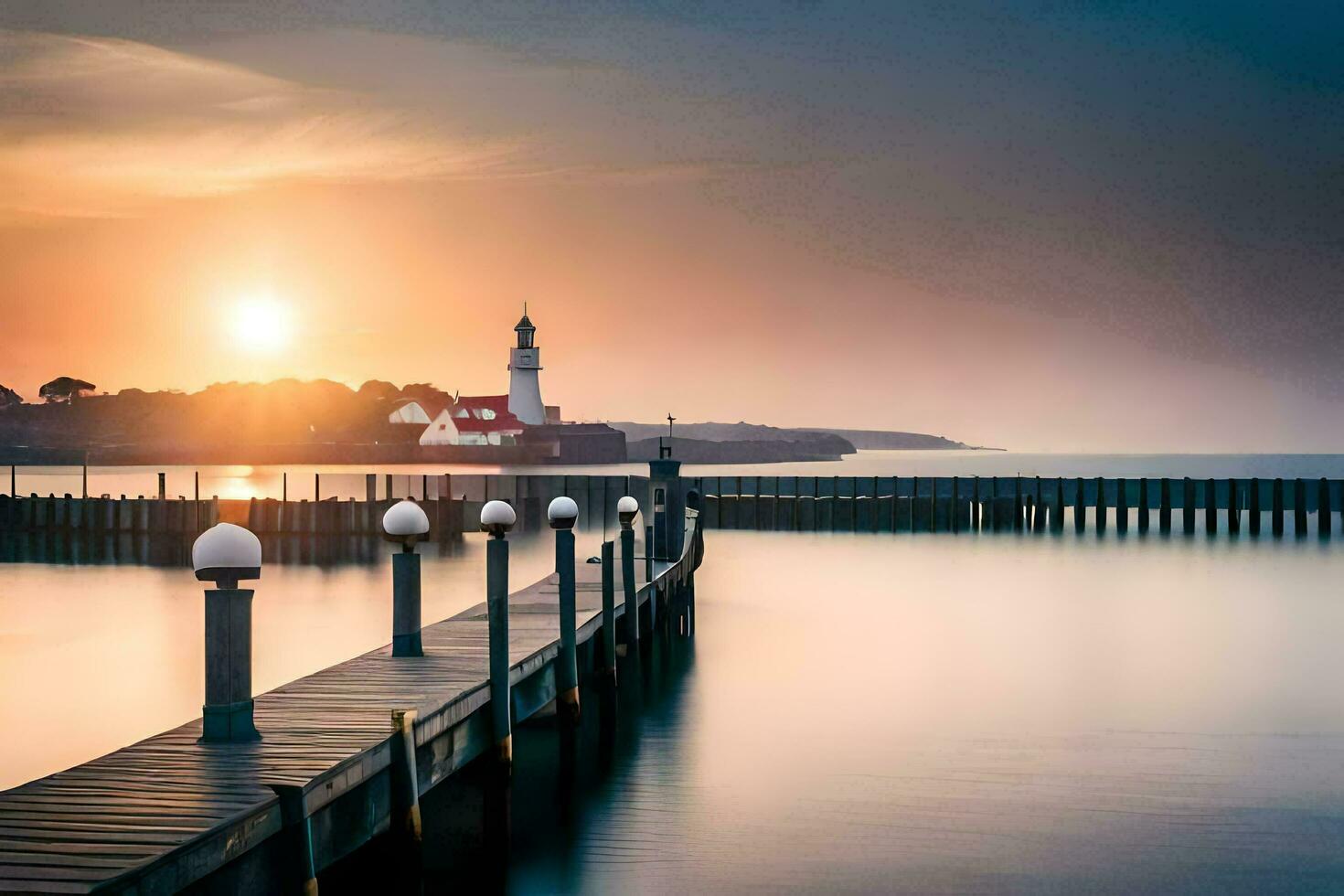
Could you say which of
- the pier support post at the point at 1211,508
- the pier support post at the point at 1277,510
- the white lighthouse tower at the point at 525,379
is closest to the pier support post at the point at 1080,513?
the pier support post at the point at 1211,508

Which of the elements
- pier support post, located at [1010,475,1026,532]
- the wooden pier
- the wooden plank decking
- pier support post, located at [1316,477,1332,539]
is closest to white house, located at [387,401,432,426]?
pier support post, located at [1010,475,1026,532]

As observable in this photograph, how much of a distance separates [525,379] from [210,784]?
408 feet

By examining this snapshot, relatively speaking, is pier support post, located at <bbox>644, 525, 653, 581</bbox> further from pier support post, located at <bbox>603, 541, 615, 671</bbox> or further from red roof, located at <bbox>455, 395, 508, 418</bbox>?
red roof, located at <bbox>455, 395, 508, 418</bbox>

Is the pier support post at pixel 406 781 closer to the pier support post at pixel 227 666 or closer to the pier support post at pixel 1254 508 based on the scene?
the pier support post at pixel 227 666

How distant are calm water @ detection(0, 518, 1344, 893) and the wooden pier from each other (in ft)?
4.31

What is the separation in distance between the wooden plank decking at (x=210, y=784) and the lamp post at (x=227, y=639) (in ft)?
0.43

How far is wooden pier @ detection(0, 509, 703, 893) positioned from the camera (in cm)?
564

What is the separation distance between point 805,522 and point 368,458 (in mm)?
114683

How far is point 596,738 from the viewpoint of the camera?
14.1 metres

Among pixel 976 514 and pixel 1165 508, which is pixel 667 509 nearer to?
pixel 976 514

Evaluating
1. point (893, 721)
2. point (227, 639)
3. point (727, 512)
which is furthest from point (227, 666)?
point (727, 512)

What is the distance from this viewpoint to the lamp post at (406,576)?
35.9 feet

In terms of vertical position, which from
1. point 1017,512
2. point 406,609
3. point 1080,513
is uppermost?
point 406,609

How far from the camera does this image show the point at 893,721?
1576cm
